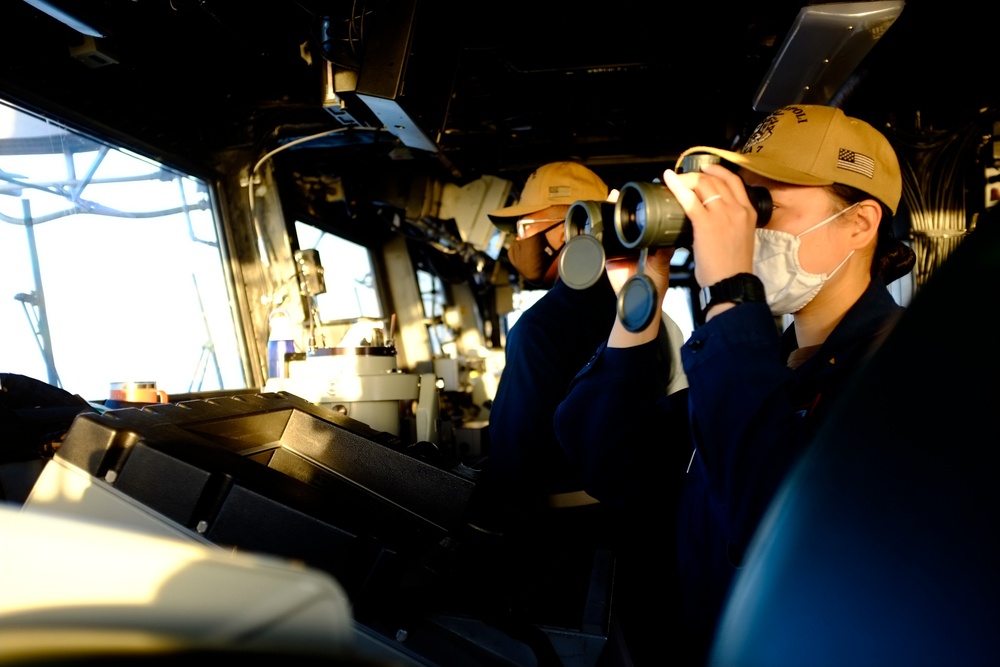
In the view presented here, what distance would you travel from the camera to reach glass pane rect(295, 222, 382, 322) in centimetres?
383

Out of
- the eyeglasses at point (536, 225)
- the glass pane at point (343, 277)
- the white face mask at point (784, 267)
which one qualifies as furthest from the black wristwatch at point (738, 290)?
the glass pane at point (343, 277)

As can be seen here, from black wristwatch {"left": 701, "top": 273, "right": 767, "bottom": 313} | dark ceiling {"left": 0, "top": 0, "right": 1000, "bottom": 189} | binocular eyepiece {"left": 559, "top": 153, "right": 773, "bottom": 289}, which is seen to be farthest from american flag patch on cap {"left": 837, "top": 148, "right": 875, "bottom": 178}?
dark ceiling {"left": 0, "top": 0, "right": 1000, "bottom": 189}

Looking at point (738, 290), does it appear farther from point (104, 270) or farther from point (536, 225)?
point (104, 270)

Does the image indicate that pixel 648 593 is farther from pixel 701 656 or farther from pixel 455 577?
pixel 455 577

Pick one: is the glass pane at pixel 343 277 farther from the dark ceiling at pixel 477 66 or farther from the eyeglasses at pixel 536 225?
the eyeglasses at pixel 536 225

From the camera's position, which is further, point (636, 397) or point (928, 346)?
point (636, 397)

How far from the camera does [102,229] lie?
227cm

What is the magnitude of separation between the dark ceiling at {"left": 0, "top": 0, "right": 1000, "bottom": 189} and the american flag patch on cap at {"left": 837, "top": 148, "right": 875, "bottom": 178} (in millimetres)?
1297

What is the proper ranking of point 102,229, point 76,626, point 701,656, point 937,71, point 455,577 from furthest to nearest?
1. point 937,71
2. point 102,229
3. point 701,656
4. point 455,577
5. point 76,626

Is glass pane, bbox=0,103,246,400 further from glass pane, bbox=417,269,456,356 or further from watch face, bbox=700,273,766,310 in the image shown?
glass pane, bbox=417,269,456,356

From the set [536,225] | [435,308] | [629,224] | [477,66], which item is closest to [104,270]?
[536,225]

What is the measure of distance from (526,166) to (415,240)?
64.8 inches

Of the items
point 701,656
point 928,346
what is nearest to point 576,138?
point 701,656

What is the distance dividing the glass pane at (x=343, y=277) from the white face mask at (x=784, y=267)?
2809mm
